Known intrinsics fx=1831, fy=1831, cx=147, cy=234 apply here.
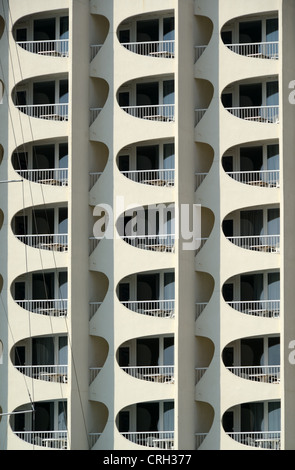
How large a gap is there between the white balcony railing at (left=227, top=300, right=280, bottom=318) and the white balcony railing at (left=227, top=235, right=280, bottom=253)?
2.43 metres

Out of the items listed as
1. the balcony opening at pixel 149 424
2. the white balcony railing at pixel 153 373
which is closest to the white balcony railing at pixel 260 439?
the balcony opening at pixel 149 424

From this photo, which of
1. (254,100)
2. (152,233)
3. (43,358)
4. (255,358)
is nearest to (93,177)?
(152,233)

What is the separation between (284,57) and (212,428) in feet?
57.6

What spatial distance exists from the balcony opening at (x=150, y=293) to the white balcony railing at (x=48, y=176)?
5.75 metres

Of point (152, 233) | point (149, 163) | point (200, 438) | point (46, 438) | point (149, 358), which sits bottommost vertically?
point (46, 438)

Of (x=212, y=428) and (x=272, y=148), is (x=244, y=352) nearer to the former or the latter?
(x=212, y=428)

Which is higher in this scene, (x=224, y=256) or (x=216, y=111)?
(x=216, y=111)

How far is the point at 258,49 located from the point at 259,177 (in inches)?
241

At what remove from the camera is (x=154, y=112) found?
87.5 m

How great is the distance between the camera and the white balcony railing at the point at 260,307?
84750 mm

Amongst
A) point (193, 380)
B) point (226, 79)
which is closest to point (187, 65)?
point (226, 79)

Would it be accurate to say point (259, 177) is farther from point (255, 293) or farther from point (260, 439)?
point (260, 439)

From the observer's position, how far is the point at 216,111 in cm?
8606
